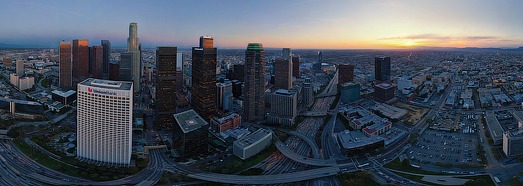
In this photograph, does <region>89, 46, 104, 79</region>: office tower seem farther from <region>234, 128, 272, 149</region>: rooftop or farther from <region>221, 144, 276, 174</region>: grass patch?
<region>221, 144, 276, 174</region>: grass patch

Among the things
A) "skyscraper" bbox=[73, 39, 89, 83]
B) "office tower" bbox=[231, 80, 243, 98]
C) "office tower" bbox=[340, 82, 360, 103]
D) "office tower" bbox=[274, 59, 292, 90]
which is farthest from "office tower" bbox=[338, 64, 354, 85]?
"skyscraper" bbox=[73, 39, 89, 83]

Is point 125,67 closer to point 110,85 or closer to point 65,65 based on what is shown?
point 65,65

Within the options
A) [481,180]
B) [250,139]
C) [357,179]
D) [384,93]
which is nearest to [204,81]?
[250,139]

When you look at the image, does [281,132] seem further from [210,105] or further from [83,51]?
[83,51]

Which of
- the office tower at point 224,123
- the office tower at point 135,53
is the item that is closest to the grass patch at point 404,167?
the office tower at point 224,123

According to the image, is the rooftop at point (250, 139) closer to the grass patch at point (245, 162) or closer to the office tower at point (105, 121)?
the grass patch at point (245, 162)

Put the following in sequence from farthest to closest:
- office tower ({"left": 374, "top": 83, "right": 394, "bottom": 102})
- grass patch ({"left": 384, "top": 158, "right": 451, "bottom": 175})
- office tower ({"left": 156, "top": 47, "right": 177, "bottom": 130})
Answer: office tower ({"left": 374, "top": 83, "right": 394, "bottom": 102}) → office tower ({"left": 156, "top": 47, "right": 177, "bottom": 130}) → grass patch ({"left": 384, "top": 158, "right": 451, "bottom": 175})

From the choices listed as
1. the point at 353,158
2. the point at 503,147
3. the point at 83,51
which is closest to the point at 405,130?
the point at 503,147
